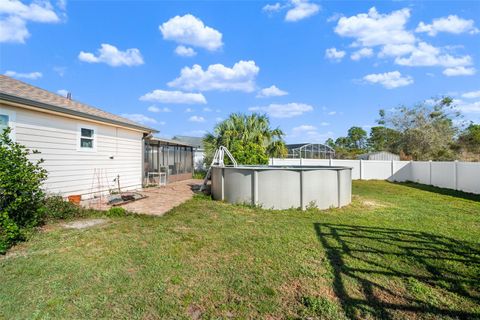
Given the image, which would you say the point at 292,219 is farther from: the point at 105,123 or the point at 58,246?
the point at 105,123

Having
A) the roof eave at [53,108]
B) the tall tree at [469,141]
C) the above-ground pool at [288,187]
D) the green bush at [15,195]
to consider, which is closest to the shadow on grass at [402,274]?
the above-ground pool at [288,187]

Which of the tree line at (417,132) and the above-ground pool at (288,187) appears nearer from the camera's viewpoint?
the above-ground pool at (288,187)

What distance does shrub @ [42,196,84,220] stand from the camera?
17.8 feet

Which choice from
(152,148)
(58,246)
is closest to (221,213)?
(58,246)

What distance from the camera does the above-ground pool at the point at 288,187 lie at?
7035mm

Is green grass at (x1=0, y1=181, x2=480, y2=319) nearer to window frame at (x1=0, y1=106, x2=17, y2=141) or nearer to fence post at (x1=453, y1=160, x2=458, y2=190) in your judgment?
window frame at (x1=0, y1=106, x2=17, y2=141)

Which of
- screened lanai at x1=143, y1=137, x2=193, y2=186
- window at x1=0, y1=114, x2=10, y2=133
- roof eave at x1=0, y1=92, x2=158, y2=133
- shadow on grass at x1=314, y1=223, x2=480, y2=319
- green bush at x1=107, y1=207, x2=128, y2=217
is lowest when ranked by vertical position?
shadow on grass at x1=314, y1=223, x2=480, y2=319

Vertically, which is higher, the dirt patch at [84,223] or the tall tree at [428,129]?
the tall tree at [428,129]

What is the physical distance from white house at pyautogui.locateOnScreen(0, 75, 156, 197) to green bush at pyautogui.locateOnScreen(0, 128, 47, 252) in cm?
185

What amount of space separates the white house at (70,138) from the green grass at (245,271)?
8.92 feet

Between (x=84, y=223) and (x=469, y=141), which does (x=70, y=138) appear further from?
(x=469, y=141)

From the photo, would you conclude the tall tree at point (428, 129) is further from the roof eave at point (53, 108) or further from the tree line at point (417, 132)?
the roof eave at point (53, 108)

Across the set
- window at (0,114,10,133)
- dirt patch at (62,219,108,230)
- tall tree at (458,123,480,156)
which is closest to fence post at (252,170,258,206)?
dirt patch at (62,219,108,230)

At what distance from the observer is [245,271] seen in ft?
10.5
